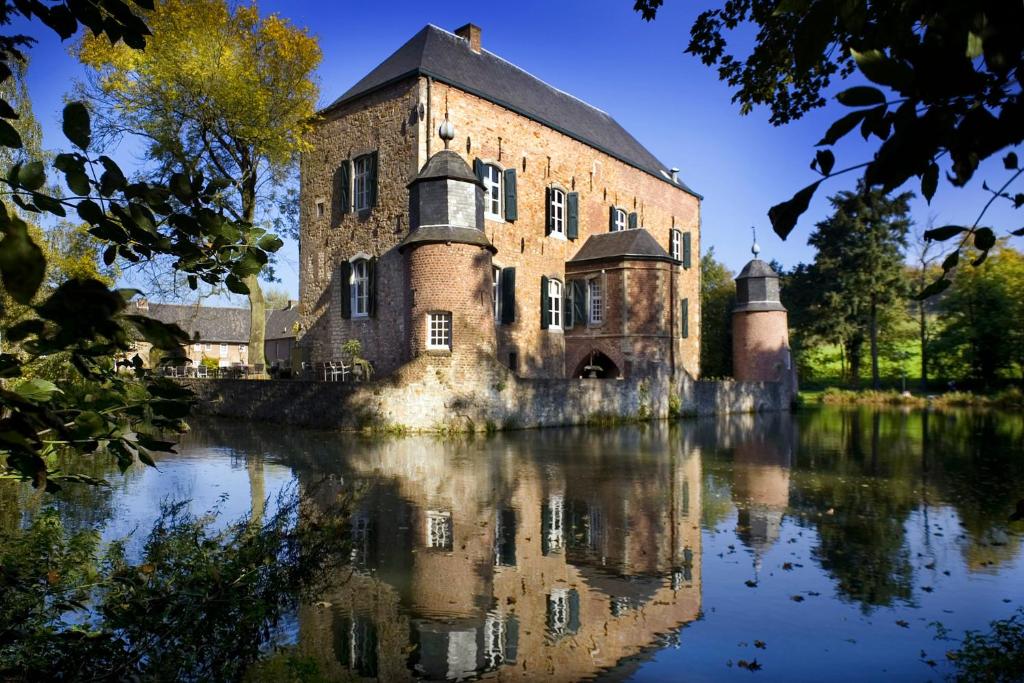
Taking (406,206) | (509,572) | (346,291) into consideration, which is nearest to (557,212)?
(406,206)

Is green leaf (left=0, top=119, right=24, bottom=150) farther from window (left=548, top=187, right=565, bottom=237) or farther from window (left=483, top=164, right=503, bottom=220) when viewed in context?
window (left=548, top=187, right=565, bottom=237)

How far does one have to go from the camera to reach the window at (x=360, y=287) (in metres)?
20.7

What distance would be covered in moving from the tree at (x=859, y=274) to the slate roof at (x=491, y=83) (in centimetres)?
1542

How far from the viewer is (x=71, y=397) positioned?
6.41 feet

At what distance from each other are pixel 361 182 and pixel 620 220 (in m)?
10.5

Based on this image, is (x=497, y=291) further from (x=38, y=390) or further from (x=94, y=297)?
(x=94, y=297)

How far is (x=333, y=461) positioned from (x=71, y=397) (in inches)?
373

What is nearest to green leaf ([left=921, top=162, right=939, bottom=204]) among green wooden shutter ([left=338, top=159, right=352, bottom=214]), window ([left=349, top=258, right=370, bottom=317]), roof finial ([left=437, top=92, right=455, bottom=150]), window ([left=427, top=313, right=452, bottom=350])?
window ([left=427, top=313, right=452, bottom=350])

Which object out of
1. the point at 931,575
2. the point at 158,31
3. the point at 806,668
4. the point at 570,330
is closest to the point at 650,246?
the point at 570,330

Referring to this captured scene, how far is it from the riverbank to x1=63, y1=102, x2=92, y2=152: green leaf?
34.5 metres

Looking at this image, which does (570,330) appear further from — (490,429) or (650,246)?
(490,429)

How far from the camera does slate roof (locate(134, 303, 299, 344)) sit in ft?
171

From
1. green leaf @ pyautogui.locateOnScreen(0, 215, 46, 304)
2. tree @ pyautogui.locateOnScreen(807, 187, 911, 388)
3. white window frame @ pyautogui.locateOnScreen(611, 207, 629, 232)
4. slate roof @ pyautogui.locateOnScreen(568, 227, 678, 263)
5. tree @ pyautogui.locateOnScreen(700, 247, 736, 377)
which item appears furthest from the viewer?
tree @ pyautogui.locateOnScreen(700, 247, 736, 377)

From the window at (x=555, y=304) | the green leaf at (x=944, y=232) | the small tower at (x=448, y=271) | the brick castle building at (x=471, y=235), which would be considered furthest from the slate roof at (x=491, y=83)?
the green leaf at (x=944, y=232)
